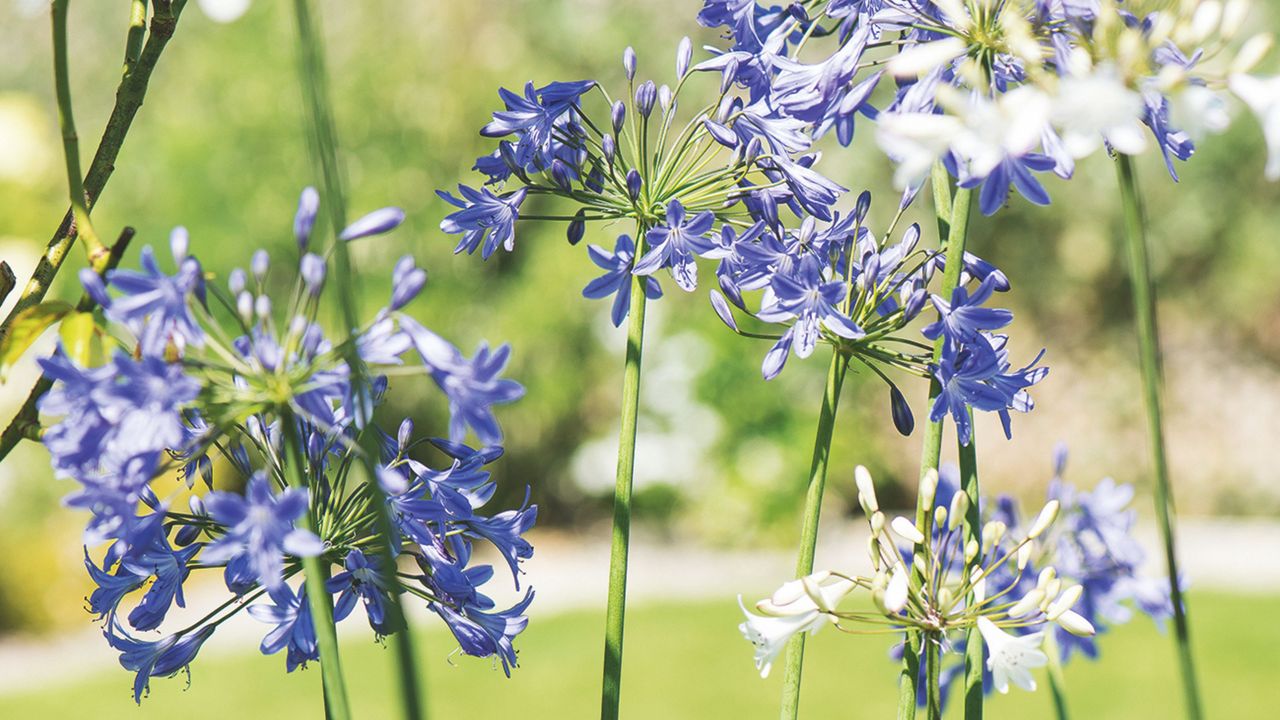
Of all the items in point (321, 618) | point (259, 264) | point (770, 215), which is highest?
point (770, 215)

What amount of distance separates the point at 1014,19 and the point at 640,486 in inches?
314

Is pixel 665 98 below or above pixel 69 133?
above

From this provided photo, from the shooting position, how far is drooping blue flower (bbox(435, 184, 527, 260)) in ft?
3.92

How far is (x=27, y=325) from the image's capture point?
2.78ft

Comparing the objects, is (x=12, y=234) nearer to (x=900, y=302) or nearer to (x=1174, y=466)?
(x=1174, y=466)

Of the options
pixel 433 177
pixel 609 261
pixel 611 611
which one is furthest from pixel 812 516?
pixel 433 177

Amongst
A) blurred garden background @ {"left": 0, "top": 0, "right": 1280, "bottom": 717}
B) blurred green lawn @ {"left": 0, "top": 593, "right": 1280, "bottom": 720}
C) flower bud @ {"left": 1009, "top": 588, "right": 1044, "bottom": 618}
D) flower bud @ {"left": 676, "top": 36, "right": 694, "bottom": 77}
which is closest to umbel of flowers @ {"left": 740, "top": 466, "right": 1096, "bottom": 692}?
flower bud @ {"left": 1009, "top": 588, "right": 1044, "bottom": 618}

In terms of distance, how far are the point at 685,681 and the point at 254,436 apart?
498cm

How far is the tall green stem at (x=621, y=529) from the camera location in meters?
0.99

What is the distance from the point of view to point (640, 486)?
8625mm

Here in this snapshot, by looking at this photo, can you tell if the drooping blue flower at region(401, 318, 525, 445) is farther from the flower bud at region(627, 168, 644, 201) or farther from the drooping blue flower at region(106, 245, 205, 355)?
the flower bud at region(627, 168, 644, 201)

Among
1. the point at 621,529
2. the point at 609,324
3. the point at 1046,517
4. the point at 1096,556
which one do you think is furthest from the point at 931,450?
the point at 609,324

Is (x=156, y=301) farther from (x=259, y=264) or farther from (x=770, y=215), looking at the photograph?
(x=770, y=215)

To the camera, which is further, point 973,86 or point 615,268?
point 615,268
